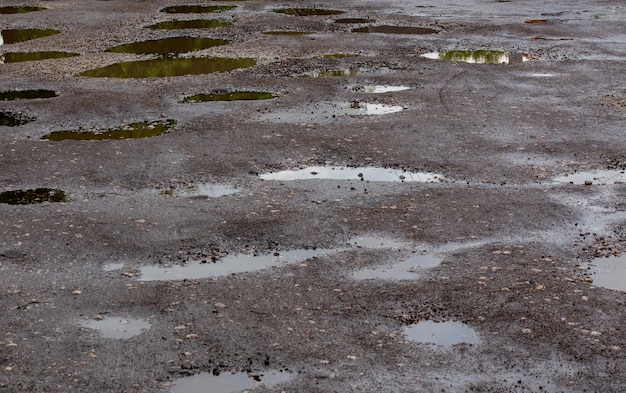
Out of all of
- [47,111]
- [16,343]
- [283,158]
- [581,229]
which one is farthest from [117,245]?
[47,111]

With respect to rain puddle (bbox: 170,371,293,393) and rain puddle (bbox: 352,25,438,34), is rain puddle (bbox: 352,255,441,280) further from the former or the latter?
rain puddle (bbox: 352,25,438,34)

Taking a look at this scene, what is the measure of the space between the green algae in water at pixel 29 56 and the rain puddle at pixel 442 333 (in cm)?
1214

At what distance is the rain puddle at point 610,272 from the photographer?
25.0 ft

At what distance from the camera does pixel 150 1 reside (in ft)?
81.0

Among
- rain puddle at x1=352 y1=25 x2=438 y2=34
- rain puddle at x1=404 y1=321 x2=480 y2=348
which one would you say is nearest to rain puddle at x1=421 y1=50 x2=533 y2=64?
rain puddle at x1=352 y1=25 x2=438 y2=34

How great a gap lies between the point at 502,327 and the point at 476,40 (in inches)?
483

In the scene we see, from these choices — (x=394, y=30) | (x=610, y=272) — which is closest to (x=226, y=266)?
(x=610, y=272)

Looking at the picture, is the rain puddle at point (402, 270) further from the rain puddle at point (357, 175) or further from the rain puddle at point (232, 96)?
the rain puddle at point (232, 96)

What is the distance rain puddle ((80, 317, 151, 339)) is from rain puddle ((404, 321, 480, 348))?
187 cm

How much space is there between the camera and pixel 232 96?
1425 cm

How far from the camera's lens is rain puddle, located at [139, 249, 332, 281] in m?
7.87

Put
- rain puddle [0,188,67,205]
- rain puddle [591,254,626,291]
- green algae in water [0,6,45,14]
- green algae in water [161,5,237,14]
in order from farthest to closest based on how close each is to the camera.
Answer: green algae in water [0,6,45,14] → green algae in water [161,5,237,14] → rain puddle [0,188,67,205] → rain puddle [591,254,626,291]

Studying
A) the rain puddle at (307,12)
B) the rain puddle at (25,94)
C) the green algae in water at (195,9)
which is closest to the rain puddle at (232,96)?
the rain puddle at (25,94)

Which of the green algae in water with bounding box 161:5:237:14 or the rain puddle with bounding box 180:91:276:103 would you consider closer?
the rain puddle with bounding box 180:91:276:103
